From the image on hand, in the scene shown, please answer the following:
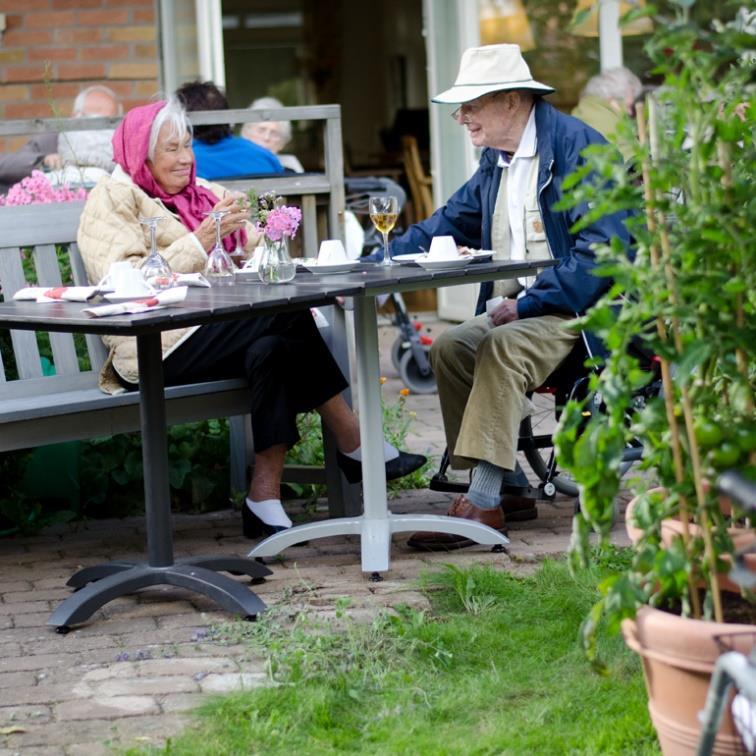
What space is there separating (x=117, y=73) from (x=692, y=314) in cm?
658

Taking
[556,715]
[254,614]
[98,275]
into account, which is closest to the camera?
Result: [556,715]

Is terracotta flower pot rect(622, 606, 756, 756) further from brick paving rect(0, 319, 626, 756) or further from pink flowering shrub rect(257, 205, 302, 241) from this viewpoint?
pink flowering shrub rect(257, 205, 302, 241)

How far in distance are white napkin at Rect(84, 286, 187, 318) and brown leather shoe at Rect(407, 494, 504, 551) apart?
111cm

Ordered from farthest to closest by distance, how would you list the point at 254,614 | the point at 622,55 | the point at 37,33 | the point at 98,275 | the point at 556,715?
the point at 622,55
the point at 37,33
the point at 98,275
the point at 254,614
the point at 556,715

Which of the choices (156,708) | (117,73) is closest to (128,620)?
(156,708)

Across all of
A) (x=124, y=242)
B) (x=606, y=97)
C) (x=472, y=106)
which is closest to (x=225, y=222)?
(x=124, y=242)

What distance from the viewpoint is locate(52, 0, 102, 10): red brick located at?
8461 mm

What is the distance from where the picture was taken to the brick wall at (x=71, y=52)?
331 inches

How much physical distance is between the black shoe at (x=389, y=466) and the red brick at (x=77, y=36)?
4.52 m

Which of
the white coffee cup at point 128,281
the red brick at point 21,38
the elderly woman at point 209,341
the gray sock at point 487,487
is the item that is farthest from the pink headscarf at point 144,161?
the red brick at point 21,38

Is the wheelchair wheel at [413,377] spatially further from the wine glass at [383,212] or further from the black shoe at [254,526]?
the wine glass at [383,212]

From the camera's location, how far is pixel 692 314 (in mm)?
2455

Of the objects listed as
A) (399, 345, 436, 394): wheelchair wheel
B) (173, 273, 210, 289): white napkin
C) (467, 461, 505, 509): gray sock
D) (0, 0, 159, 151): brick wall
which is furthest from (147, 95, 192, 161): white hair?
(0, 0, 159, 151): brick wall

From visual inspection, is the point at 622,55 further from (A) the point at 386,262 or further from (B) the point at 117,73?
(A) the point at 386,262
